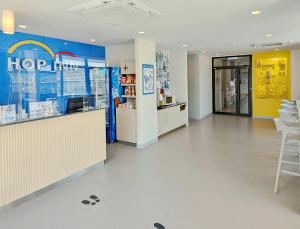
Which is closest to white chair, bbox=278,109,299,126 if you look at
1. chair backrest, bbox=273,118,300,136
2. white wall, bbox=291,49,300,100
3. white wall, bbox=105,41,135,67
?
chair backrest, bbox=273,118,300,136

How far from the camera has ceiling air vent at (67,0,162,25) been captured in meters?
3.13

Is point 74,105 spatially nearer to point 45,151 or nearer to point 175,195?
point 45,151

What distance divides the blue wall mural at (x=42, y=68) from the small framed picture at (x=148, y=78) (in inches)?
64.2

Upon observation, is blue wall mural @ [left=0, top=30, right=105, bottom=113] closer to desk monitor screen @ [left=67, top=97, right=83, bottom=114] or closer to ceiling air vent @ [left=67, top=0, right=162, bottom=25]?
desk monitor screen @ [left=67, top=97, right=83, bottom=114]

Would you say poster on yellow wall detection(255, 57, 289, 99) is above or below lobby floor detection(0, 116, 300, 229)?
above

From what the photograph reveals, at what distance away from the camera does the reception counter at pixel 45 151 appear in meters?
3.07

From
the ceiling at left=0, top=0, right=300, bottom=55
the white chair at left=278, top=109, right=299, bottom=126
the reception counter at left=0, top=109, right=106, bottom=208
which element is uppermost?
the ceiling at left=0, top=0, right=300, bottom=55

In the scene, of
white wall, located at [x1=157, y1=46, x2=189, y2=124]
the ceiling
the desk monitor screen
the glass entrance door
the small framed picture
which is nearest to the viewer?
the ceiling

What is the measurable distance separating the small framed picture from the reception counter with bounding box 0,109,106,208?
175 centimetres

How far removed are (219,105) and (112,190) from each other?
8.76 m

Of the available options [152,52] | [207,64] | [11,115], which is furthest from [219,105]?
[11,115]

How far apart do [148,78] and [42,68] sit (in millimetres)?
2482

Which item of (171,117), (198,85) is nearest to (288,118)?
(171,117)

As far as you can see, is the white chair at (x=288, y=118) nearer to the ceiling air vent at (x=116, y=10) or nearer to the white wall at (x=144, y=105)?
the ceiling air vent at (x=116, y=10)
